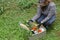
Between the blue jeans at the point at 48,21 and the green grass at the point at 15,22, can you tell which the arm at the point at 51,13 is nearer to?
the blue jeans at the point at 48,21

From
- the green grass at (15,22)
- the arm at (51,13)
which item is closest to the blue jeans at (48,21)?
the arm at (51,13)

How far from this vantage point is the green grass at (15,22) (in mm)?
5977

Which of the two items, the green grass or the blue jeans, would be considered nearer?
the green grass

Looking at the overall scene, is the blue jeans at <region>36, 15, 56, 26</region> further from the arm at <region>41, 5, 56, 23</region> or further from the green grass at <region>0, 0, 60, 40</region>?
the green grass at <region>0, 0, 60, 40</region>

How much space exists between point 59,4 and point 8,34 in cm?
241

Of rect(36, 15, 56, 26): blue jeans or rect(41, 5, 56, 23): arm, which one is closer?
rect(41, 5, 56, 23): arm

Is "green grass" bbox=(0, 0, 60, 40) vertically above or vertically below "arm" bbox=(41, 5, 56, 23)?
below

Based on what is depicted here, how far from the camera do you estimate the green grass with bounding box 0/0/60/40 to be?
5977 mm

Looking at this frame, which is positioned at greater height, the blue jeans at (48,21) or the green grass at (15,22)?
the blue jeans at (48,21)

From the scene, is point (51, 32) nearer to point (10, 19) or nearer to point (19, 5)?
point (10, 19)

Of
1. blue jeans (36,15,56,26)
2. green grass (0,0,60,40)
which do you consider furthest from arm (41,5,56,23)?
green grass (0,0,60,40)

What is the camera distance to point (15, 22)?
6.70 metres

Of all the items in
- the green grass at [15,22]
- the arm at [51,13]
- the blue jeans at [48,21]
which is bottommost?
the green grass at [15,22]

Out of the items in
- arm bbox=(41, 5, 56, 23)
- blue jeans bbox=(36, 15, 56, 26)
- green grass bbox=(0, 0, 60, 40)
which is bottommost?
green grass bbox=(0, 0, 60, 40)
